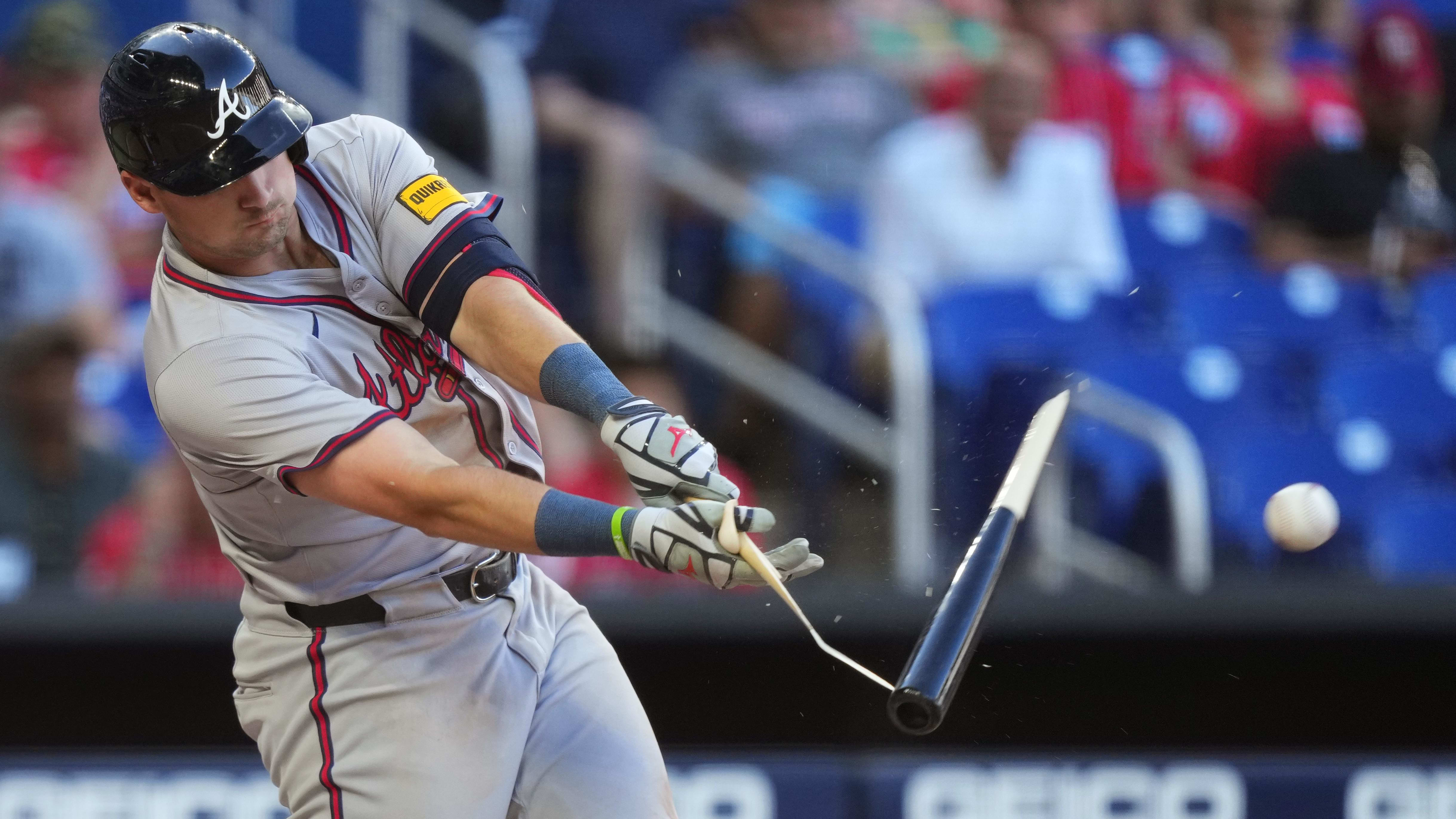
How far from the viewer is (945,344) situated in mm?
4750

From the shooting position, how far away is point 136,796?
3.82 meters

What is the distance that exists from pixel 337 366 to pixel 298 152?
1.10 feet

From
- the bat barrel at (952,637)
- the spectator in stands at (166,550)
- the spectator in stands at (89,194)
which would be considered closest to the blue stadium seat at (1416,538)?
the bat barrel at (952,637)

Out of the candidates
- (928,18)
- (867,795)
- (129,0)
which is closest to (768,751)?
(867,795)

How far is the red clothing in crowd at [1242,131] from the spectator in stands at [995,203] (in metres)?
0.60

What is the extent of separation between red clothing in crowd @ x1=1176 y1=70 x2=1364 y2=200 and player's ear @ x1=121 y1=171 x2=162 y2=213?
4096mm

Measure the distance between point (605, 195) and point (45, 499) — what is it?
1939 mm

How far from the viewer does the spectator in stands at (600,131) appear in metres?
4.94

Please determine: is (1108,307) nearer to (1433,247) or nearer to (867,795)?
(1433,247)

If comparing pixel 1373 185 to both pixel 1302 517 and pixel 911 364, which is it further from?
pixel 1302 517

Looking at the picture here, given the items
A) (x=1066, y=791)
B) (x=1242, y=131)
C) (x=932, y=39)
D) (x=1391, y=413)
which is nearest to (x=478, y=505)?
(x=1066, y=791)

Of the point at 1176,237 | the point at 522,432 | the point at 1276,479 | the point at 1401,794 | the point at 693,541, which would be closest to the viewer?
the point at 693,541

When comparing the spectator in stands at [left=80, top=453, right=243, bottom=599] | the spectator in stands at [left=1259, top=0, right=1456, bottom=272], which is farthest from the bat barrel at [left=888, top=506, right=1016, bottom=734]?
the spectator in stands at [left=1259, top=0, right=1456, bottom=272]

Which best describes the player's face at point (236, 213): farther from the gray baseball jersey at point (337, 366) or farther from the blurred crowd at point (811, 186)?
the blurred crowd at point (811, 186)
